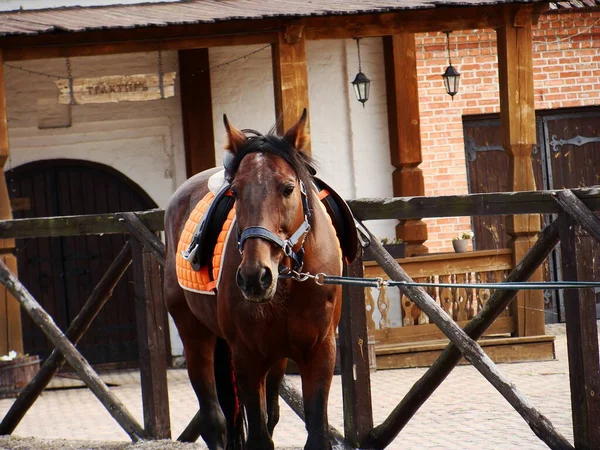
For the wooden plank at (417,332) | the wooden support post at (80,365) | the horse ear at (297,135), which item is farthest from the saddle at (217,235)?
the wooden plank at (417,332)

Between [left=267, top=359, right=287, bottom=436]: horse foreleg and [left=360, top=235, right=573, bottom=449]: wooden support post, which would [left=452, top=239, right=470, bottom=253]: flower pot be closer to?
→ [left=360, top=235, right=573, bottom=449]: wooden support post

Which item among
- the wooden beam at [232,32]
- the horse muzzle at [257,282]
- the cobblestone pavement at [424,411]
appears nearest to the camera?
the horse muzzle at [257,282]

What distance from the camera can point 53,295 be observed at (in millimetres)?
12281

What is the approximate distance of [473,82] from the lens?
43.3ft

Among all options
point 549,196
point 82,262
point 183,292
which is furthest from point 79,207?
point 549,196

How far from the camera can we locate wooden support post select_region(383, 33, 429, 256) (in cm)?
1225

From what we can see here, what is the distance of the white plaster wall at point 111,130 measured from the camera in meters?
12.0

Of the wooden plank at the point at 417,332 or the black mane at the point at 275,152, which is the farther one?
the wooden plank at the point at 417,332

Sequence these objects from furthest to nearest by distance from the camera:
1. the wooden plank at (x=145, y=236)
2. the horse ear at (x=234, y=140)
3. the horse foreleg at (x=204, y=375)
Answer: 1. the wooden plank at (x=145, y=236)
2. the horse foreleg at (x=204, y=375)
3. the horse ear at (x=234, y=140)

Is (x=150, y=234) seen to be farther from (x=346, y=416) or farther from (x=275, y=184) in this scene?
(x=275, y=184)

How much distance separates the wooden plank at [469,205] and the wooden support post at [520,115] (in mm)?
5240

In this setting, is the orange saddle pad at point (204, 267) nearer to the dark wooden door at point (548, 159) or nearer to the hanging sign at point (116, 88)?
the hanging sign at point (116, 88)

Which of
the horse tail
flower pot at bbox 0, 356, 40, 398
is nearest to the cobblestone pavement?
flower pot at bbox 0, 356, 40, 398

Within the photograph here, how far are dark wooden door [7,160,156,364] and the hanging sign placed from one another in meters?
1.56
